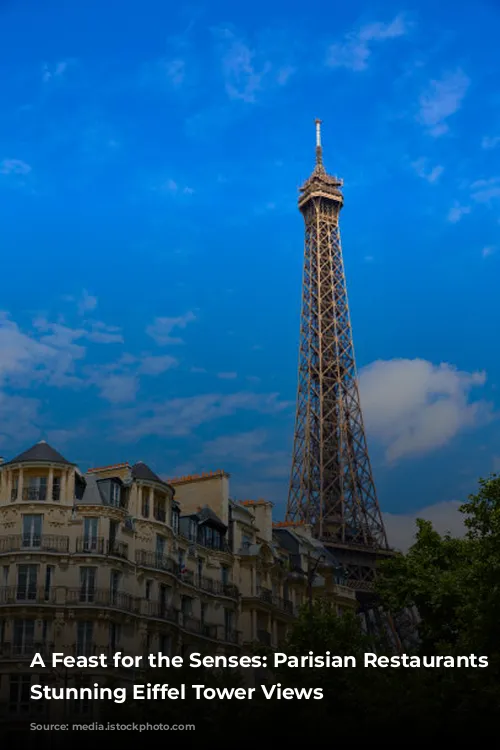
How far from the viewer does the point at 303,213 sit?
447 ft

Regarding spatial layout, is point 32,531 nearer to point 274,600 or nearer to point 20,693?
point 20,693

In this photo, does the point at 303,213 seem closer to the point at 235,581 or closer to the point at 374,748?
the point at 235,581

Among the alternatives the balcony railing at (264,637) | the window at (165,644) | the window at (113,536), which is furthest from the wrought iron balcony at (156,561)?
the balcony railing at (264,637)

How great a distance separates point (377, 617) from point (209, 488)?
37.6 m

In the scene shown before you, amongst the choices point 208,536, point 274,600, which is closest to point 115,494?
point 208,536

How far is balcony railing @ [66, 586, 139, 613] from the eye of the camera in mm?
52656

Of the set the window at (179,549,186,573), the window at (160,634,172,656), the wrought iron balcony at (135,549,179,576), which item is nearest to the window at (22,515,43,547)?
the wrought iron balcony at (135,549,179,576)

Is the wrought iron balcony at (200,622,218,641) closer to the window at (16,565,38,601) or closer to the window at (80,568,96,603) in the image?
the window at (80,568,96,603)

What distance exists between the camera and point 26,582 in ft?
173

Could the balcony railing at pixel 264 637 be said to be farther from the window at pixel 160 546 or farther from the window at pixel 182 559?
the window at pixel 160 546

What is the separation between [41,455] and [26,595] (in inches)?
270

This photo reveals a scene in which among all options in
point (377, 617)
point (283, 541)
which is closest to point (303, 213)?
point (377, 617)

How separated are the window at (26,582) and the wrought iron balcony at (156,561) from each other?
5298 millimetres

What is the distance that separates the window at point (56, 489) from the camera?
54875 millimetres
